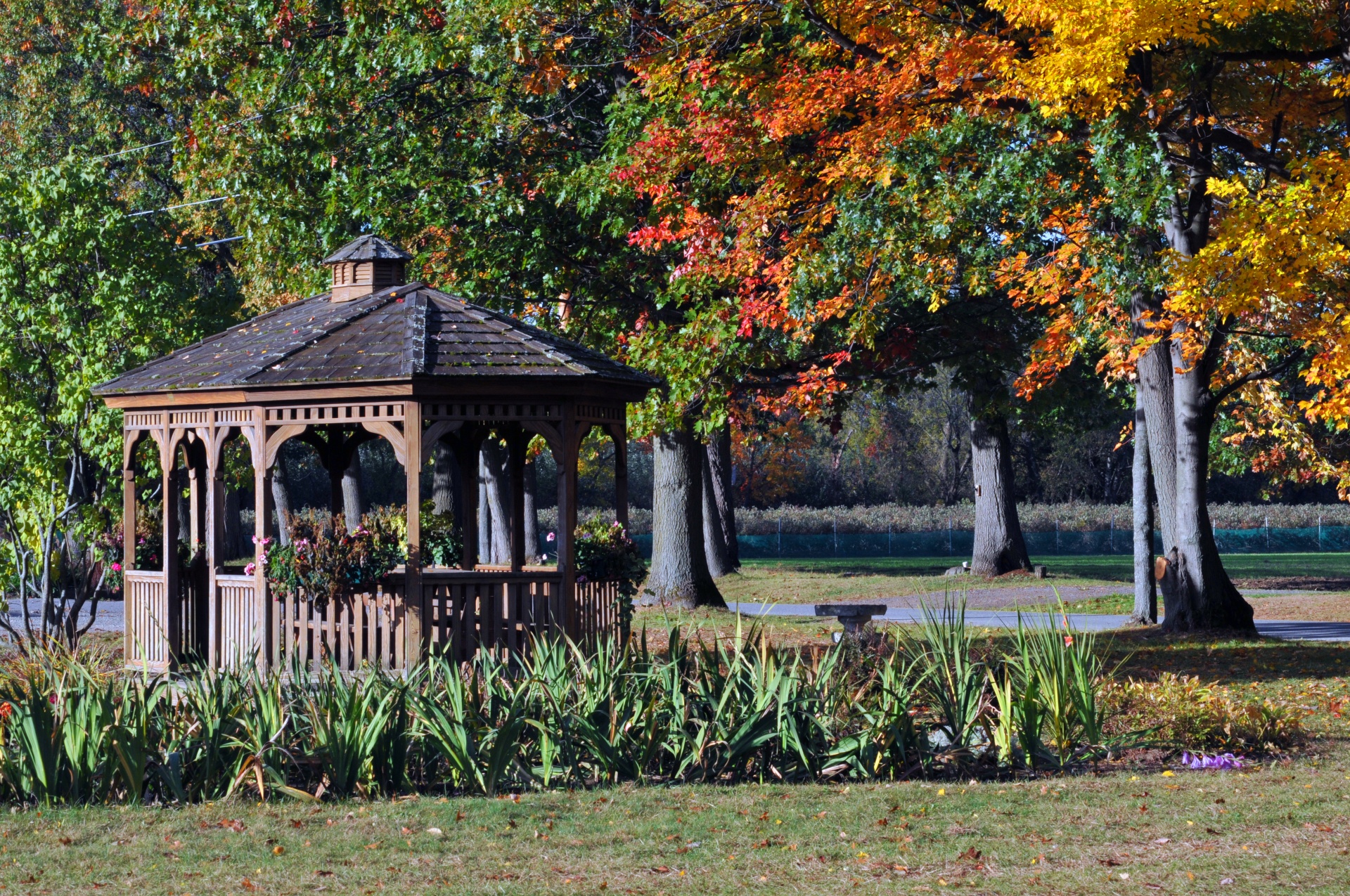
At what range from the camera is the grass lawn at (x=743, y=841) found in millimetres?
6766

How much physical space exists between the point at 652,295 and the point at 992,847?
599 inches

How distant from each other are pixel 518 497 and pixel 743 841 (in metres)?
9.59

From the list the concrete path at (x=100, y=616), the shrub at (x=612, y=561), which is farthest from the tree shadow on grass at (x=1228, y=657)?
the concrete path at (x=100, y=616)

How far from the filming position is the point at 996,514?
3125 cm

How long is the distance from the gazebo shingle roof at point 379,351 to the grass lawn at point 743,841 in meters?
4.77

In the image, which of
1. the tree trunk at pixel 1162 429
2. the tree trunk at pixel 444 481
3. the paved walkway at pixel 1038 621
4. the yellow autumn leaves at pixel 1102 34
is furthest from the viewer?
the tree trunk at pixel 444 481

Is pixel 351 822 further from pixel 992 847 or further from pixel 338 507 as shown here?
pixel 338 507

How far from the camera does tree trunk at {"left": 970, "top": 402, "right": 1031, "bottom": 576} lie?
31.0 meters

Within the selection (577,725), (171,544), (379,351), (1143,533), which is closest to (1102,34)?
(379,351)

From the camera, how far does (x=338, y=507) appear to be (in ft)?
52.3

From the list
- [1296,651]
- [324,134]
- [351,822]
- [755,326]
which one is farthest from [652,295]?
[351,822]

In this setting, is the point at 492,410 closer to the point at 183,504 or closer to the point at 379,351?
the point at 379,351

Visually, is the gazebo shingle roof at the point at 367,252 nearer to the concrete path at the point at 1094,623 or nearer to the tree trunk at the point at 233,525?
the concrete path at the point at 1094,623

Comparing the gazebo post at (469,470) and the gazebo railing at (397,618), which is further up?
the gazebo post at (469,470)
